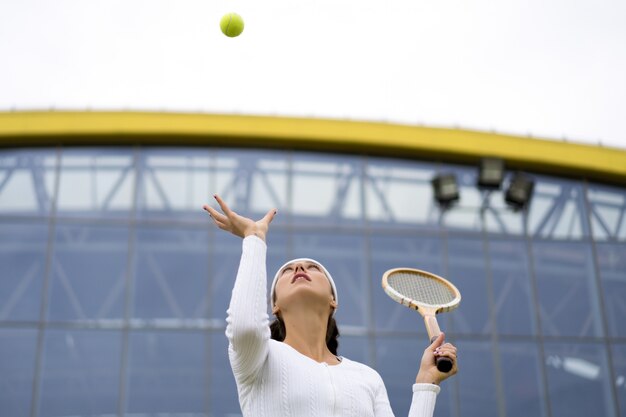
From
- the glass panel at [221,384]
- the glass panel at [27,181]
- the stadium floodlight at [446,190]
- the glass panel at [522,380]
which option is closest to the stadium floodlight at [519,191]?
the stadium floodlight at [446,190]

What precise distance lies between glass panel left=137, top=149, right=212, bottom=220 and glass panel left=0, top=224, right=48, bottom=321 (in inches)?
60.6

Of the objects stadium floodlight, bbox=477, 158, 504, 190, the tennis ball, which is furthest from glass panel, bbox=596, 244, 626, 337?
the tennis ball

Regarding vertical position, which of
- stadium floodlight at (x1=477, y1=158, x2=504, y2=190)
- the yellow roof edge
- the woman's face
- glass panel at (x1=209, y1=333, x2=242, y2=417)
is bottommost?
the woman's face

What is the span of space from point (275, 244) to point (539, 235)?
4153mm

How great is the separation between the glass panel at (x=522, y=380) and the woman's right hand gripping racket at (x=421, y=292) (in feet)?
34.5

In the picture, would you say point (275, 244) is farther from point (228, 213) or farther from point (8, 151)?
point (228, 213)

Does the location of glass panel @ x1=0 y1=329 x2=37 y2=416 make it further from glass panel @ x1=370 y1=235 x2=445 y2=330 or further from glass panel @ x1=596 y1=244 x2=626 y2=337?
glass panel @ x1=596 y1=244 x2=626 y2=337

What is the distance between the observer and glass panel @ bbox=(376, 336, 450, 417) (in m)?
15.4

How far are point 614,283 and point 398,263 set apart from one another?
3483mm

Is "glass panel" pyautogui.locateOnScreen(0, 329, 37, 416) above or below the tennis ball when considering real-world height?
below

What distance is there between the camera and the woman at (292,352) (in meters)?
4.11

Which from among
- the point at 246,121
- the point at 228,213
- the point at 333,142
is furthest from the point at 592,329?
the point at 228,213

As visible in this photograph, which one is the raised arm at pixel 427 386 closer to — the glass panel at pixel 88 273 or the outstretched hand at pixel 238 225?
the outstretched hand at pixel 238 225

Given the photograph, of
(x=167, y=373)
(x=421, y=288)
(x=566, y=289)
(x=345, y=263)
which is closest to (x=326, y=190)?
(x=345, y=263)
